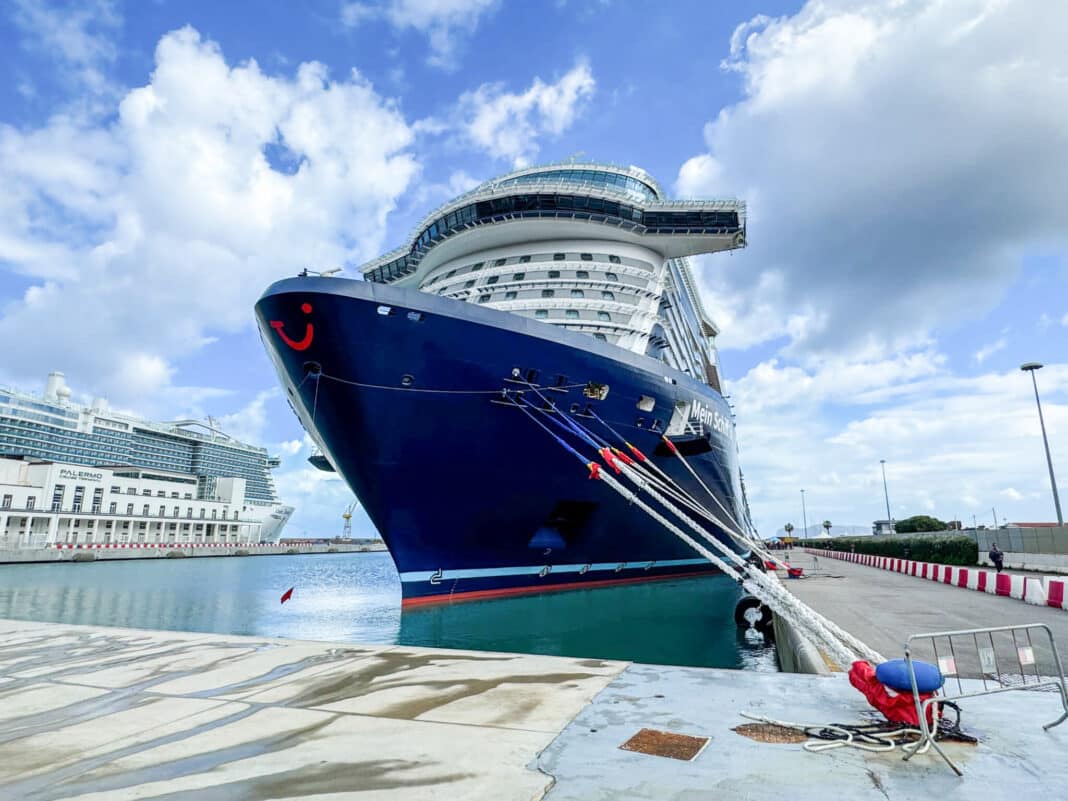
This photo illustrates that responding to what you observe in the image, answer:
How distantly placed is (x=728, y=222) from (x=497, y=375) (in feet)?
45.4

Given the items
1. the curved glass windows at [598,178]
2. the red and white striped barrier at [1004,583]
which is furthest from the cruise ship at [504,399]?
the red and white striped barrier at [1004,583]

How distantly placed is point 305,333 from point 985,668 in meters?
11.3

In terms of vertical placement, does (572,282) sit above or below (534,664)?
above

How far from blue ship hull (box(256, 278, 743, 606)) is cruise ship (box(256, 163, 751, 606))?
0.11 feet

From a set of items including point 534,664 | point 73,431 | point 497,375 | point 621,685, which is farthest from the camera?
point 73,431

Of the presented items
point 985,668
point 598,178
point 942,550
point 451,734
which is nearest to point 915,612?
point 985,668

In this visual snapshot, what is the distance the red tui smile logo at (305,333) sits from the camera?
11586 mm

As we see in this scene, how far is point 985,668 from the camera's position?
464 cm

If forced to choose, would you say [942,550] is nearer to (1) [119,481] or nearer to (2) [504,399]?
(2) [504,399]

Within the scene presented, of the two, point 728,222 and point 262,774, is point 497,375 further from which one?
point 728,222

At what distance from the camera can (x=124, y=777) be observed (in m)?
3.22

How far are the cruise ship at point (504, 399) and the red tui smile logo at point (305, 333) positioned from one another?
0.04 metres

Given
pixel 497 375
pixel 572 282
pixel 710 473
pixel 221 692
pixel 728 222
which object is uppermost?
pixel 728 222

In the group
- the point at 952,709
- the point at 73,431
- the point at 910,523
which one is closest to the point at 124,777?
the point at 952,709
